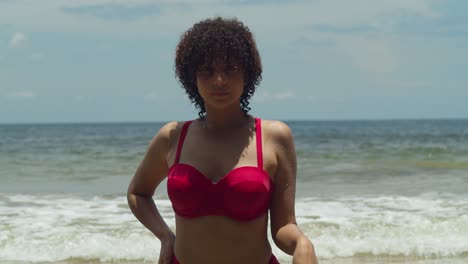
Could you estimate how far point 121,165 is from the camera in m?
17.1

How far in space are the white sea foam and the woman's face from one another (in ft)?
14.2

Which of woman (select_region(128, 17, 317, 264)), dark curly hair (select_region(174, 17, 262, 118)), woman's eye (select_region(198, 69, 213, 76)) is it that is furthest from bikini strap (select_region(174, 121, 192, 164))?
woman's eye (select_region(198, 69, 213, 76))

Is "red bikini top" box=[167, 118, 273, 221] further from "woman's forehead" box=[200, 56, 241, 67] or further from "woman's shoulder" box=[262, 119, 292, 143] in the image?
"woman's forehead" box=[200, 56, 241, 67]

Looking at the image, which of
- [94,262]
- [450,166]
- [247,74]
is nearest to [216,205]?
[247,74]

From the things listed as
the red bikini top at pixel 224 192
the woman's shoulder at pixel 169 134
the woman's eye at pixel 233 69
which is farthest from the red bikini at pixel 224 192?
the woman's eye at pixel 233 69

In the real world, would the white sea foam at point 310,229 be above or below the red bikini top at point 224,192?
below

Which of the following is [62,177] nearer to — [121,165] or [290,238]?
[121,165]

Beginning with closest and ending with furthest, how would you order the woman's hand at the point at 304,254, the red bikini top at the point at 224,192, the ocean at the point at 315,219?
the woman's hand at the point at 304,254 → the red bikini top at the point at 224,192 → the ocean at the point at 315,219

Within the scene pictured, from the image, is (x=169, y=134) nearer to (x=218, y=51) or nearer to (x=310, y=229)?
(x=218, y=51)

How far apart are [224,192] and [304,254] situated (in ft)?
1.12

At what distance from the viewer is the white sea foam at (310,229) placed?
6902 mm

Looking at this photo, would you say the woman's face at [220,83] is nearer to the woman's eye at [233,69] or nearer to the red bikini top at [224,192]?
the woman's eye at [233,69]

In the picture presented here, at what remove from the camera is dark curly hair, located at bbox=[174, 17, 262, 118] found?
7.58 feet

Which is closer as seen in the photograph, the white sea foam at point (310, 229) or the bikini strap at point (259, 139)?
the bikini strap at point (259, 139)
